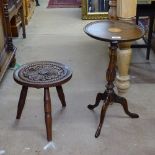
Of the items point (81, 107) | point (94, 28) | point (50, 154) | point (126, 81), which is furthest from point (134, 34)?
point (50, 154)

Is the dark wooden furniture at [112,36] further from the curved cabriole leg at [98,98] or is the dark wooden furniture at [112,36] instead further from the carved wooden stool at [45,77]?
the carved wooden stool at [45,77]

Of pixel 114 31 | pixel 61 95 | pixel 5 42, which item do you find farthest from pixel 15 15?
pixel 114 31

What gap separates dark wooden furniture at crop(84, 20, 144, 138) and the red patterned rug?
3.73 metres

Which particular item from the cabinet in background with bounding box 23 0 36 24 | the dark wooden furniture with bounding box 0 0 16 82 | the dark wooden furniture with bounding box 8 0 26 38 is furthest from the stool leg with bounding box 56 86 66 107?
the cabinet in background with bounding box 23 0 36 24

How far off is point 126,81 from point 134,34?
21.2 inches

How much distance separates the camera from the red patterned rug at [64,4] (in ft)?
18.9

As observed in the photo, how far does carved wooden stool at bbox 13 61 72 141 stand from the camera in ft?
6.31

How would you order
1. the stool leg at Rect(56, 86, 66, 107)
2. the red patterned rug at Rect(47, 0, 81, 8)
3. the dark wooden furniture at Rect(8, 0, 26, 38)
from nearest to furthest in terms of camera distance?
the stool leg at Rect(56, 86, 66, 107) → the dark wooden furniture at Rect(8, 0, 26, 38) → the red patterned rug at Rect(47, 0, 81, 8)

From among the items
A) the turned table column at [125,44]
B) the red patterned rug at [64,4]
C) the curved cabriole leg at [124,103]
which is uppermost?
the turned table column at [125,44]

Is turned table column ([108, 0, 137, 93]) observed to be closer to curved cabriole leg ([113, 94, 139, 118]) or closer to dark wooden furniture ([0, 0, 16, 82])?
curved cabriole leg ([113, 94, 139, 118])

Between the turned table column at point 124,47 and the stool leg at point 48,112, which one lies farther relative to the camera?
the turned table column at point 124,47

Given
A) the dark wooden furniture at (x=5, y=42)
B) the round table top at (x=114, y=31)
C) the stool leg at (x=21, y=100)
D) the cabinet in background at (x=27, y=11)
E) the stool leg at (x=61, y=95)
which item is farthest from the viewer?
the cabinet in background at (x=27, y=11)

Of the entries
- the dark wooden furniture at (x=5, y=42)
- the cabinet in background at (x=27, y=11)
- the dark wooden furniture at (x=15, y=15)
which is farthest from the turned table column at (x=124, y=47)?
the cabinet in background at (x=27, y=11)

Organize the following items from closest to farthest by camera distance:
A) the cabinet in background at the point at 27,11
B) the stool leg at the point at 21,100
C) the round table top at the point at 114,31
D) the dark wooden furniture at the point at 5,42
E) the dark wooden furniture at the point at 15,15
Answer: the round table top at the point at 114,31 < the stool leg at the point at 21,100 < the dark wooden furniture at the point at 5,42 < the dark wooden furniture at the point at 15,15 < the cabinet in background at the point at 27,11
